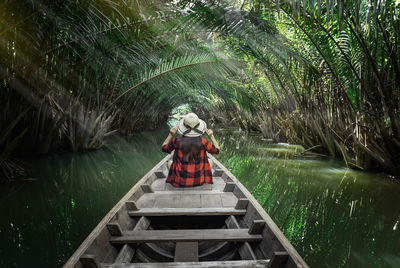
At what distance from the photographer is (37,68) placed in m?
4.74

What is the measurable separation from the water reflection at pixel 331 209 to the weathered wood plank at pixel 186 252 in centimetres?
93

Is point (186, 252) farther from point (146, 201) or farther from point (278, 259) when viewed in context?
point (146, 201)

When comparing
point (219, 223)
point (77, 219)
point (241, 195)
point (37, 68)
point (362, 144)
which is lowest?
point (77, 219)

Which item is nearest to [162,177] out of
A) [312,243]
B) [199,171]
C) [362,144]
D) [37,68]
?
[199,171]

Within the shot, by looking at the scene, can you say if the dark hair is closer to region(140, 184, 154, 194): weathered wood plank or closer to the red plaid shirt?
the red plaid shirt

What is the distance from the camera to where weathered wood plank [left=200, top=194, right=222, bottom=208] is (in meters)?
2.75

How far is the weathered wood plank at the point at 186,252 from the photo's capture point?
6.03 feet

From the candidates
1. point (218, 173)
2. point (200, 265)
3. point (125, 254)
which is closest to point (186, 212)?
point (125, 254)

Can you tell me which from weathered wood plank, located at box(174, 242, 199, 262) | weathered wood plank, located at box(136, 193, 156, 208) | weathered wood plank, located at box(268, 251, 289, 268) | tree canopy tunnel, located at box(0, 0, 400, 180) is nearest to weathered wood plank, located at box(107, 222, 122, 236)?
weathered wood plank, located at box(174, 242, 199, 262)

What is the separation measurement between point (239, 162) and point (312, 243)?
13.4 ft

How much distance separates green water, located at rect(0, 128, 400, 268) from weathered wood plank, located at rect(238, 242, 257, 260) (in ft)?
1.85

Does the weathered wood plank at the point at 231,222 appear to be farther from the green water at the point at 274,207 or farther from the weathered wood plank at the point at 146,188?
the weathered wood plank at the point at 146,188

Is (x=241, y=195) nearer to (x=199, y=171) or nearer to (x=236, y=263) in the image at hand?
(x=199, y=171)

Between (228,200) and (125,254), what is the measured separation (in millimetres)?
1340
